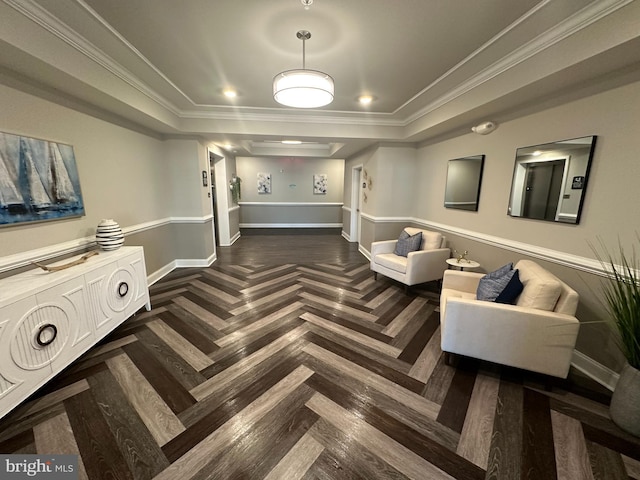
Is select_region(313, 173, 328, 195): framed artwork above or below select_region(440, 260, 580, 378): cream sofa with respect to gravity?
above

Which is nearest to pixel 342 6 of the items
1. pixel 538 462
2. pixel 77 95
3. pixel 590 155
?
pixel 590 155

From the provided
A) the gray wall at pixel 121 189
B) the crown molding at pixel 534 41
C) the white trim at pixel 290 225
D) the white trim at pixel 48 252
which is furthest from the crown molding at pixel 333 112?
the white trim at pixel 290 225

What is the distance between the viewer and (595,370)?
2000mm

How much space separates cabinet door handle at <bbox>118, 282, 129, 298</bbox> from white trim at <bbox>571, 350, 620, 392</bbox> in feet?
13.8

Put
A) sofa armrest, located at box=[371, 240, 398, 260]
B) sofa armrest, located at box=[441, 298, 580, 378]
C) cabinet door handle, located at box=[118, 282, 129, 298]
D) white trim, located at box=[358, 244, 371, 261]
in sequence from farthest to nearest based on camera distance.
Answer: white trim, located at box=[358, 244, 371, 261]
sofa armrest, located at box=[371, 240, 398, 260]
cabinet door handle, located at box=[118, 282, 129, 298]
sofa armrest, located at box=[441, 298, 580, 378]

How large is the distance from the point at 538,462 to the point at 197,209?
4.89 meters

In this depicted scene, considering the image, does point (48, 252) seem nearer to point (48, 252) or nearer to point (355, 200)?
point (48, 252)

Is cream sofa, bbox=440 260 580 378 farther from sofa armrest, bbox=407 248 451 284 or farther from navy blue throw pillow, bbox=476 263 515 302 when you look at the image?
sofa armrest, bbox=407 248 451 284

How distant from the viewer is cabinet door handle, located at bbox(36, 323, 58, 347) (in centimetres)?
169

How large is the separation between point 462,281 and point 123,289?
3.50 metres

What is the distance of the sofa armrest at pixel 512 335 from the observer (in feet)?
5.83

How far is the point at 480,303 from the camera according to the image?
6.39 ft

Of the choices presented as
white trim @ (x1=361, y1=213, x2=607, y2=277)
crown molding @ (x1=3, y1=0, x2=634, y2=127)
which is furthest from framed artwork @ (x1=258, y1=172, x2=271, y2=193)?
white trim @ (x1=361, y1=213, x2=607, y2=277)

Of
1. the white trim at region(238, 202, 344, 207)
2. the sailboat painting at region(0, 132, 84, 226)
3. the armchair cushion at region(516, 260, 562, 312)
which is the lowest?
the armchair cushion at region(516, 260, 562, 312)
